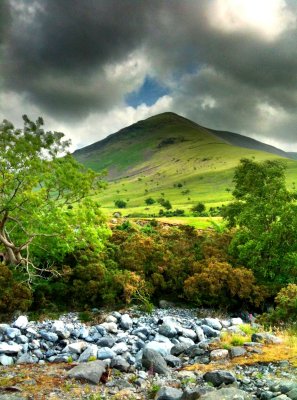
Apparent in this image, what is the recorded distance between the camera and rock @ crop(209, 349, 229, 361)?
17.6 metres

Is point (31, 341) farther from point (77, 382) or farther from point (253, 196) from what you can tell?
point (253, 196)

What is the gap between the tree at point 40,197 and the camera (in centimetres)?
2628

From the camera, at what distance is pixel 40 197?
26141 millimetres

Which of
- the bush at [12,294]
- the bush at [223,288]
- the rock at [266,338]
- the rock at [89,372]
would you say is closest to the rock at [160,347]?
the rock at [89,372]

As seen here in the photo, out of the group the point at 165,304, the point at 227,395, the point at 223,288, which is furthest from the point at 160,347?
the point at 223,288

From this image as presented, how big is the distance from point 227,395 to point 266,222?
71.1ft

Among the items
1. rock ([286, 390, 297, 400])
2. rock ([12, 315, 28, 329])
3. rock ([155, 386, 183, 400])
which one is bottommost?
rock ([155, 386, 183, 400])

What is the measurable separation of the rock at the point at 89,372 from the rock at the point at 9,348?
421 cm

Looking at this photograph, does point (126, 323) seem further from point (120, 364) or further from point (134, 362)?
point (120, 364)

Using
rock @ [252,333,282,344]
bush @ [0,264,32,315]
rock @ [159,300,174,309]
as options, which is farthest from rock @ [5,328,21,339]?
rock @ [252,333,282,344]

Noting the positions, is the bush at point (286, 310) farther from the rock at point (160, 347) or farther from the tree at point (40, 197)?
the tree at point (40, 197)

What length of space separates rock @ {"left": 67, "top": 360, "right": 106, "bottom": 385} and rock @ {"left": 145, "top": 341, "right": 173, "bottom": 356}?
11.9 ft

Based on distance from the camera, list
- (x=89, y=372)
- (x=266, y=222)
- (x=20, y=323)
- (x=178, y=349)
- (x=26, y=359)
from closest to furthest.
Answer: (x=89, y=372)
(x=26, y=359)
(x=178, y=349)
(x=20, y=323)
(x=266, y=222)

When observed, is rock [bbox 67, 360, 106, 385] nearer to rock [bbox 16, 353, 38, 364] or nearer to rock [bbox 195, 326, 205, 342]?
rock [bbox 16, 353, 38, 364]
